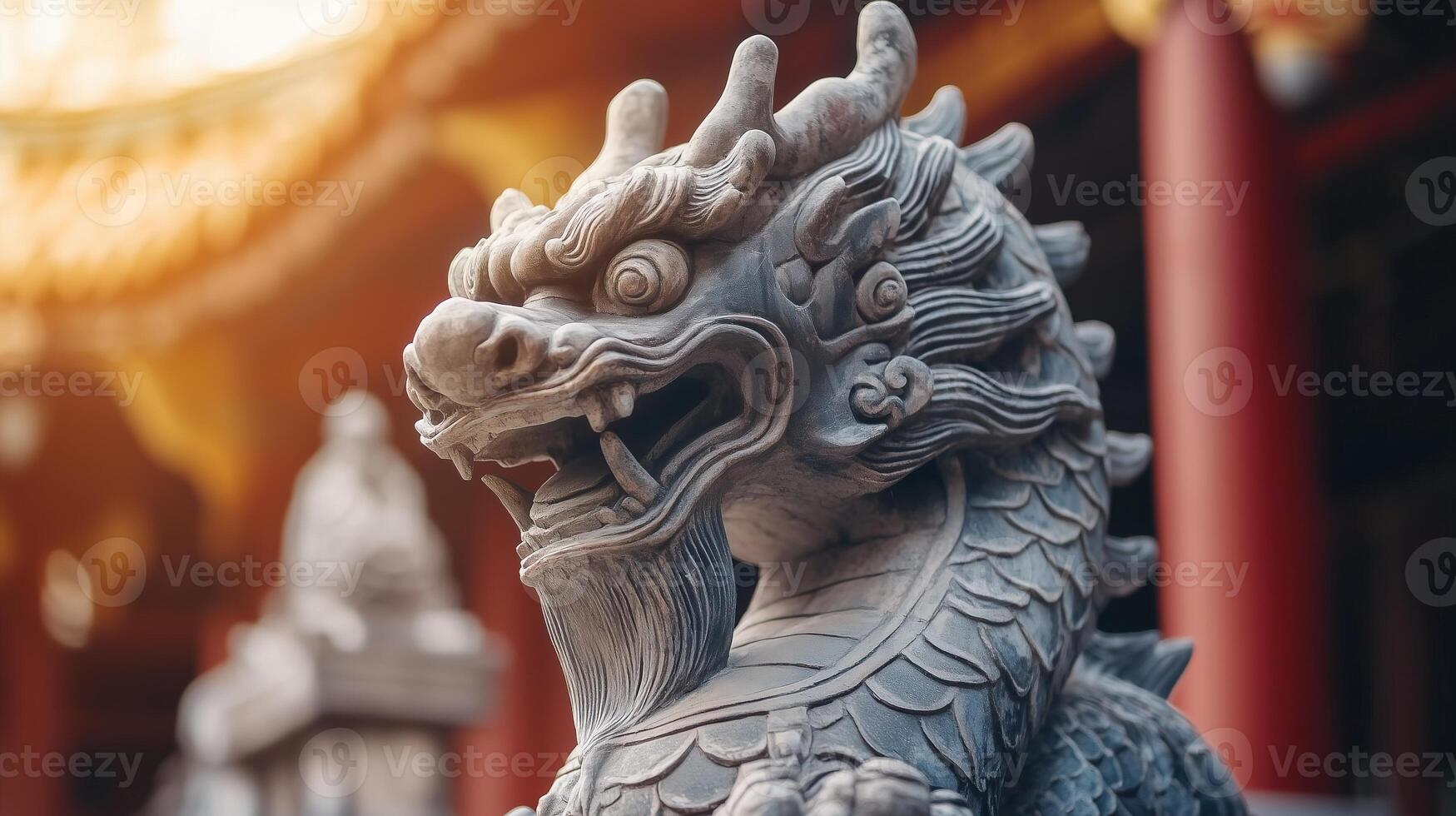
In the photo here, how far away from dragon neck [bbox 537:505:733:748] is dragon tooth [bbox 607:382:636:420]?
137 mm

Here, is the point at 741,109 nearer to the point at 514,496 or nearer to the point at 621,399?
the point at 621,399

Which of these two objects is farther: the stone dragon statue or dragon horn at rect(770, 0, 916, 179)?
dragon horn at rect(770, 0, 916, 179)

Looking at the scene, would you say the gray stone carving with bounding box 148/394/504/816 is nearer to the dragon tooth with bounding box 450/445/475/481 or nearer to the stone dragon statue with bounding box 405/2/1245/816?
the stone dragon statue with bounding box 405/2/1245/816

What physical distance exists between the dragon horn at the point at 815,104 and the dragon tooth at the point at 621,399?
251 millimetres

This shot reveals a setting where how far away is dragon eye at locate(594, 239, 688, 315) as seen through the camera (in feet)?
→ 4.60

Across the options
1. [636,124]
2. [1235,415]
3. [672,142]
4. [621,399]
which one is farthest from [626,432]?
[672,142]

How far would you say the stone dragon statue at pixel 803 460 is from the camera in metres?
1.38

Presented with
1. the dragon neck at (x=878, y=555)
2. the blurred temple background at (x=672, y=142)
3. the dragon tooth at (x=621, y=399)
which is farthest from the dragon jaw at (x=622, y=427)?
the blurred temple background at (x=672, y=142)

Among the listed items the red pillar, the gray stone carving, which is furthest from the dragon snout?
the gray stone carving

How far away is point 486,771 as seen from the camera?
7.54 meters

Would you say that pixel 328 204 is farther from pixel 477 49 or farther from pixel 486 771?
pixel 486 771

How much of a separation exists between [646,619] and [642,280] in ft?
1.06

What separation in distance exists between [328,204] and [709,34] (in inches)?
90.3

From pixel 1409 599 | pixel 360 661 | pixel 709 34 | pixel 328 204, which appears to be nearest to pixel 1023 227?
pixel 360 661
